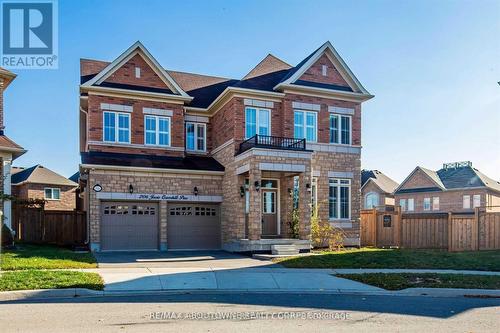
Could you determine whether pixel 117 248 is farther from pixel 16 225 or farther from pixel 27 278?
pixel 27 278

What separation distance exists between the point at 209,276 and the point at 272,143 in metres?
9.27

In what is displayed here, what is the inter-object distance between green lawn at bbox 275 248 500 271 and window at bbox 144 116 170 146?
9272mm

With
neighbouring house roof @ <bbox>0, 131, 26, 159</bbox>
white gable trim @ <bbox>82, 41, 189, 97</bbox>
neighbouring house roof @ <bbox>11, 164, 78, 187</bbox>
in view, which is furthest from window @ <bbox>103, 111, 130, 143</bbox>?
neighbouring house roof @ <bbox>11, 164, 78, 187</bbox>

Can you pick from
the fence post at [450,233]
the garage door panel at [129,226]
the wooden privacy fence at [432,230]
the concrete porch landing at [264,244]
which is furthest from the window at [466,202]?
the garage door panel at [129,226]

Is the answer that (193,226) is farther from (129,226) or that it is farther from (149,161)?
(149,161)

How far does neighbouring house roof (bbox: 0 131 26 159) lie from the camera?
1931cm

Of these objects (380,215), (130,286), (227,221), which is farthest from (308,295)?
(380,215)

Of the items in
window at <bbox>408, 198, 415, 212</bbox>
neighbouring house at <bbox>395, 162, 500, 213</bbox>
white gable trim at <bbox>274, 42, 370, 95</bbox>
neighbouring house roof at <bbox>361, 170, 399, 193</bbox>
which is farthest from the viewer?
neighbouring house roof at <bbox>361, 170, 399, 193</bbox>

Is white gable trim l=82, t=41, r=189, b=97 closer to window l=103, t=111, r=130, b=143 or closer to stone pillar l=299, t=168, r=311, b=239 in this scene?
window l=103, t=111, r=130, b=143

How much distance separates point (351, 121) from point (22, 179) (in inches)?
1279

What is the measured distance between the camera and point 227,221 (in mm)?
21000

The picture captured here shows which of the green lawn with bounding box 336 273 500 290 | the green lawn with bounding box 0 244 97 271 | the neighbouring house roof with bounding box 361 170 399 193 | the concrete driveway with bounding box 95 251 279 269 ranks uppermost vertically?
the neighbouring house roof with bounding box 361 170 399 193

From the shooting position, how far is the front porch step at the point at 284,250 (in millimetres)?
17750

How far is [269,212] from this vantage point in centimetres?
2117
